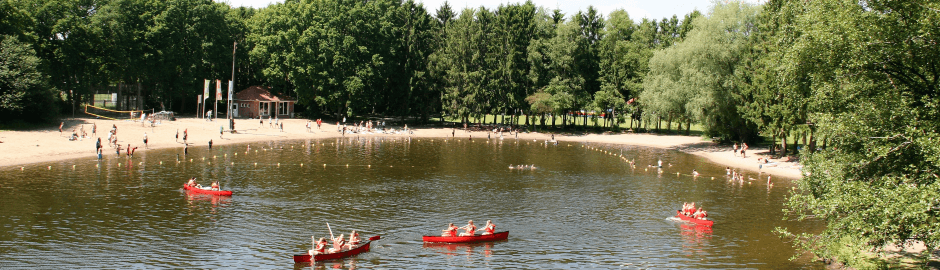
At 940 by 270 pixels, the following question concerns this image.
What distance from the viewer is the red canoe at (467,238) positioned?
30953mm

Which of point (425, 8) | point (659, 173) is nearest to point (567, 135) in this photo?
point (425, 8)

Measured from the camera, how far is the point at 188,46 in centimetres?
9375

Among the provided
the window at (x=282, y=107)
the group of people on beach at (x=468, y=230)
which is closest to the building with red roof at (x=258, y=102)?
the window at (x=282, y=107)

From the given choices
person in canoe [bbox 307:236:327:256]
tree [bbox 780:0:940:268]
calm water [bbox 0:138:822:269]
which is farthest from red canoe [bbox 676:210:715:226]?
person in canoe [bbox 307:236:327:256]

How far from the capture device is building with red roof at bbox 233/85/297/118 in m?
97.7

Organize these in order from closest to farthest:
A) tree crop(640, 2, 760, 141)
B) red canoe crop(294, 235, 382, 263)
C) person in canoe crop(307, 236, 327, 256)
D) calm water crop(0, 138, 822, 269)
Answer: red canoe crop(294, 235, 382, 263) → person in canoe crop(307, 236, 327, 256) → calm water crop(0, 138, 822, 269) → tree crop(640, 2, 760, 141)

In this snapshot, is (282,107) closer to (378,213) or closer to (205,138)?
(205,138)

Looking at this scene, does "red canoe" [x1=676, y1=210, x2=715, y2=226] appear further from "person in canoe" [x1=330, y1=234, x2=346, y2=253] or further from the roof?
the roof

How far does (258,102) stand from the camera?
322 feet

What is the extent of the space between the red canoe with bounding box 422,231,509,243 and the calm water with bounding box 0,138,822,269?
0.49m

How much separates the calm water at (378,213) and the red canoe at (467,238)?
1.61 feet

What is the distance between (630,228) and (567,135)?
210 feet

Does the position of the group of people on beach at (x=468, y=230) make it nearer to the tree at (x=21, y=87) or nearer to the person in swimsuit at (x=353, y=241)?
the person in swimsuit at (x=353, y=241)

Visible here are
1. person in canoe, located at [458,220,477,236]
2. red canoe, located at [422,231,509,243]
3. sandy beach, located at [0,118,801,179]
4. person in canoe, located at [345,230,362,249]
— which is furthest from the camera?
sandy beach, located at [0,118,801,179]
